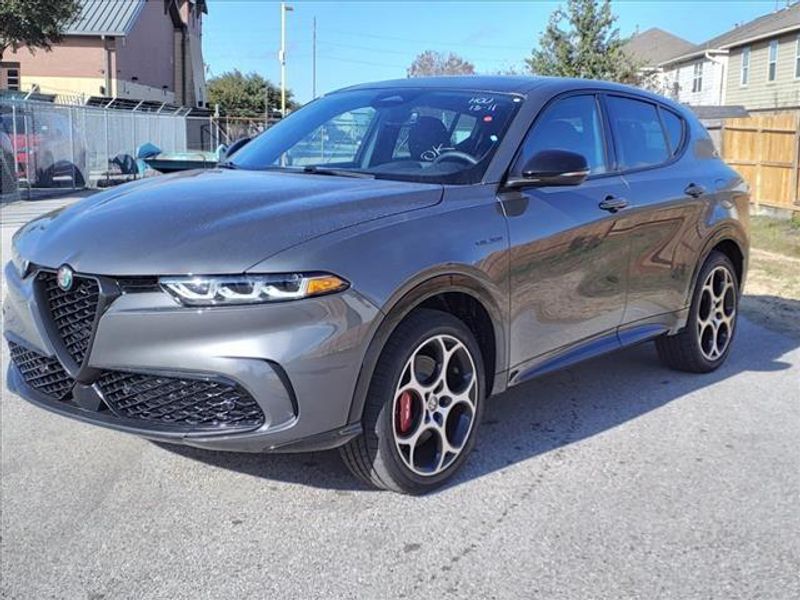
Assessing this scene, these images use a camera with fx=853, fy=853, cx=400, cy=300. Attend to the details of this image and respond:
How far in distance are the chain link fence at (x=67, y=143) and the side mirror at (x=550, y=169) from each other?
16001 millimetres

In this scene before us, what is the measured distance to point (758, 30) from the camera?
33969 millimetres

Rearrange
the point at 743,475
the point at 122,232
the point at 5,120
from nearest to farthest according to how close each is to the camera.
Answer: the point at 122,232, the point at 743,475, the point at 5,120

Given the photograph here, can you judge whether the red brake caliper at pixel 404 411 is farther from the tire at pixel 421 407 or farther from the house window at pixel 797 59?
the house window at pixel 797 59

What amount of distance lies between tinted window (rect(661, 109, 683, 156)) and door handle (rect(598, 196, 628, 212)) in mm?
984

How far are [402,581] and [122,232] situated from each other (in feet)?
5.61

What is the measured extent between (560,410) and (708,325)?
1.43 metres

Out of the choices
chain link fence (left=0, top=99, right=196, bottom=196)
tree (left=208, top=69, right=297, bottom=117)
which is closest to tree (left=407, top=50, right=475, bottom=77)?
tree (left=208, top=69, right=297, bottom=117)

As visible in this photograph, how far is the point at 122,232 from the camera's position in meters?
3.35

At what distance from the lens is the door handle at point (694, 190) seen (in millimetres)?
5316

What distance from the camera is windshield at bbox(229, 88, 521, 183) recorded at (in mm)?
4145

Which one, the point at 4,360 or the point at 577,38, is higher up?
the point at 577,38

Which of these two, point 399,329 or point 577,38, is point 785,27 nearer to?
point 577,38

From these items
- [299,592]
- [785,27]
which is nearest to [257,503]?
[299,592]

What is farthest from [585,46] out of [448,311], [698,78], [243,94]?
[243,94]
